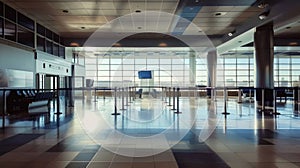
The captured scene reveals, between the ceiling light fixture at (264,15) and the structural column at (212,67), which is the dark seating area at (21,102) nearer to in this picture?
the ceiling light fixture at (264,15)

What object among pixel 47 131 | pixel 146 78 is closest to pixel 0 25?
pixel 47 131

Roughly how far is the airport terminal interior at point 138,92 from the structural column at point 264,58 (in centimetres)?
4

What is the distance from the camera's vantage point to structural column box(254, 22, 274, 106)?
11.2m

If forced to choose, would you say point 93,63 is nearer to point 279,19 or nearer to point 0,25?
point 0,25

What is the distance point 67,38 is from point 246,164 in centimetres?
1518

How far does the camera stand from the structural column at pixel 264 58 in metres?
11.2

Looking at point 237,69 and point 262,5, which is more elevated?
point 262,5

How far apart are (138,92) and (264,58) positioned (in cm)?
1057

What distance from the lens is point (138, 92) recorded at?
20188 mm

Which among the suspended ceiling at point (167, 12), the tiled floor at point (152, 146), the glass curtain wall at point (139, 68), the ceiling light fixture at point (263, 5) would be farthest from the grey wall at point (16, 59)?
the glass curtain wall at point (139, 68)

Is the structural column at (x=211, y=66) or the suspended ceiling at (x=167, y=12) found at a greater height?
the suspended ceiling at (x=167, y=12)

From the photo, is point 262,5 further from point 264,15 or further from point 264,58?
point 264,58

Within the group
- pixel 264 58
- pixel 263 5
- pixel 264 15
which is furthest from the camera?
pixel 264 58

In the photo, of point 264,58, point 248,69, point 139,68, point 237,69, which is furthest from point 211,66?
point 264,58
